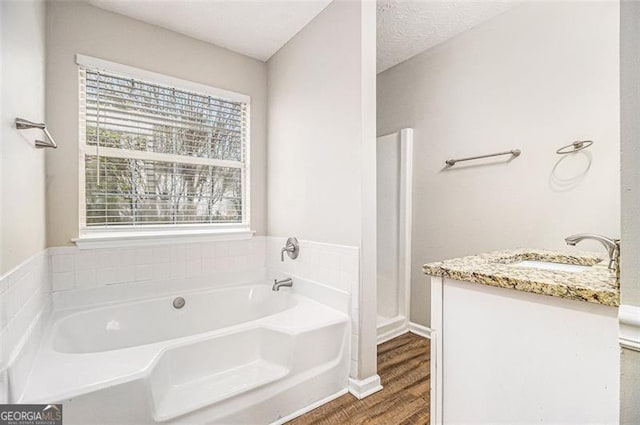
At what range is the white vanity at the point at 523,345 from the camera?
2.50ft

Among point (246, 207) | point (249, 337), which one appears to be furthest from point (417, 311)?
point (246, 207)

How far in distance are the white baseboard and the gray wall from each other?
12mm

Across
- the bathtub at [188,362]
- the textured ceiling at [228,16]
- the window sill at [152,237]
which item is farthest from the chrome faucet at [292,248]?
the textured ceiling at [228,16]

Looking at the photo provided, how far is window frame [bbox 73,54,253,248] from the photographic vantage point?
1.99 m

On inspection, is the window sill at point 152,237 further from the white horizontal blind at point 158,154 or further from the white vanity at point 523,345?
the white vanity at point 523,345

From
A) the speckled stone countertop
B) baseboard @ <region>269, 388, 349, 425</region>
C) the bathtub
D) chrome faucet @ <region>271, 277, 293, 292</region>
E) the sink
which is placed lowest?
baseboard @ <region>269, 388, 349, 425</region>

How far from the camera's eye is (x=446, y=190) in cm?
245

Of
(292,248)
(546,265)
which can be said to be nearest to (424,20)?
(546,265)

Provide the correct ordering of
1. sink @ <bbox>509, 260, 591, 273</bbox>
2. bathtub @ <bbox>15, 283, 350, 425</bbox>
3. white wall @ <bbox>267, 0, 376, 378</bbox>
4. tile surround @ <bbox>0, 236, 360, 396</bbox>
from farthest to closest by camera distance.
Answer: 1. white wall @ <bbox>267, 0, 376, 378</bbox>
2. tile surround @ <bbox>0, 236, 360, 396</bbox>
3. sink @ <bbox>509, 260, 591, 273</bbox>
4. bathtub @ <bbox>15, 283, 350, 425</bbox>

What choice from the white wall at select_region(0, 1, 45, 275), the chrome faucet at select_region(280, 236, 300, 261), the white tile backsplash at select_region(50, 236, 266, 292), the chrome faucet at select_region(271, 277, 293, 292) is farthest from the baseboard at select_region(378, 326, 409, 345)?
the white wall at select_region(0, 1, 45, 275)

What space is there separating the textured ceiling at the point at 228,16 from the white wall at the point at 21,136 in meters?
0.58

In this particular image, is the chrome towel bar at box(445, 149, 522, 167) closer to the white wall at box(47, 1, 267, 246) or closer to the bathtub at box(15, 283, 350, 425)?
the bathtub at box(15, 283, 350, 425)

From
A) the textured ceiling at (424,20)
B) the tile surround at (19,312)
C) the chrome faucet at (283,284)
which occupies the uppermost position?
the textured ceiling at (424,20)

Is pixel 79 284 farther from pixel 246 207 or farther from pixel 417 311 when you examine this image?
pixel 417 311
